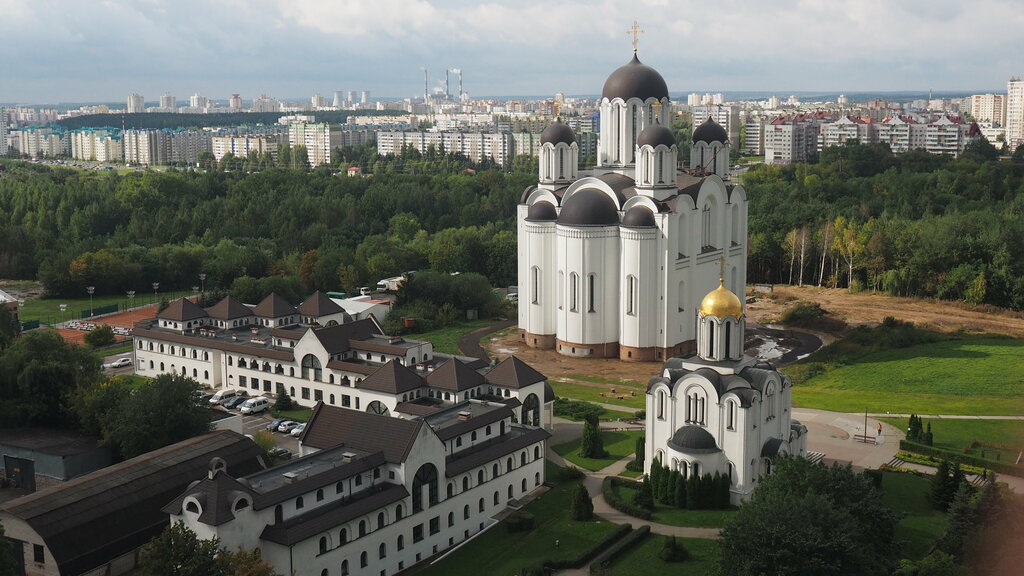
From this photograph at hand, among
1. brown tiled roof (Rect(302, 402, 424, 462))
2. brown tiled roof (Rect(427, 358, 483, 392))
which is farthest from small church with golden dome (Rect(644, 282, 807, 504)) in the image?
brown tiled roof (Rect(427, 358, 483, 392))

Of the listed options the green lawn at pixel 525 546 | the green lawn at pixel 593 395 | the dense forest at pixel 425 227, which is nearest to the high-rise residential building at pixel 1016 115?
the dense forest at pixel 425 227

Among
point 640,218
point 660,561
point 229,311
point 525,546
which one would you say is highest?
point 640,218

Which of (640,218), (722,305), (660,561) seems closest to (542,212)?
(640,218)

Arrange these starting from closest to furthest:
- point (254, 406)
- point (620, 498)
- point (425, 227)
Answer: point (620, 498)
point (254, 406)
point (425, 227)

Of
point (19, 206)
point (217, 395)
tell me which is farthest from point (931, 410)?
point (19, 206)

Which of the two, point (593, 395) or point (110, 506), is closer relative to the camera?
point (110, 506)

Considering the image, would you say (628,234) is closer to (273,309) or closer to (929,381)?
(929,381)

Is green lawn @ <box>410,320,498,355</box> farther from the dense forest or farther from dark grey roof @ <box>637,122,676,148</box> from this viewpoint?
dark grey roof @ <box>637,122,676,148</box>
